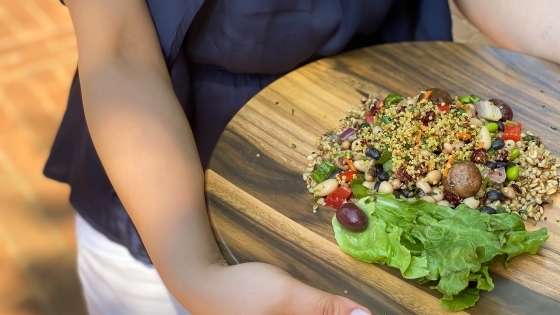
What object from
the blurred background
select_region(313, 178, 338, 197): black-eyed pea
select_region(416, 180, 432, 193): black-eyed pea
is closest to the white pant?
select_region(313, 178, 338, 197): black-eyed pea

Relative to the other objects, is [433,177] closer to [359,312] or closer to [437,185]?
[437,185]

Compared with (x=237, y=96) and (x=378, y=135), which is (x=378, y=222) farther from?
(x=237, y=96)

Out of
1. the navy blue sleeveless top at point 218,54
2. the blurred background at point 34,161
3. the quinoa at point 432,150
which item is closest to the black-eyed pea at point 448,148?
the quinoa at point 432,150

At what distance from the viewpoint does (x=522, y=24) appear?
1.11 m

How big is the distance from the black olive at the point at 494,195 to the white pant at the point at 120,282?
1.75 feet

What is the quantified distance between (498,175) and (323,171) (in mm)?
252

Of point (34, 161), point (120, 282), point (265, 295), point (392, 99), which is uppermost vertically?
point (392, 99)

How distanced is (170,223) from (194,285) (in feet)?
0.30

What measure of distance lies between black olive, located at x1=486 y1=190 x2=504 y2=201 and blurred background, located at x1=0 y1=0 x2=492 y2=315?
1275 mm

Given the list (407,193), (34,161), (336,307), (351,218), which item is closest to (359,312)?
(336,307)

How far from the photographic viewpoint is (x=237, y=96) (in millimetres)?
1048

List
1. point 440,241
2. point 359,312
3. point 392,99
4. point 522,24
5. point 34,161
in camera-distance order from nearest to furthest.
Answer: point 359,312 → point 440,241 → point 392,99 → point 522,24 → point 34,161

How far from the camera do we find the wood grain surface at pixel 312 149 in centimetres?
73

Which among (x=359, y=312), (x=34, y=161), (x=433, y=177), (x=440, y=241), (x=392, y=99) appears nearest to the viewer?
(x=359, y=312)
